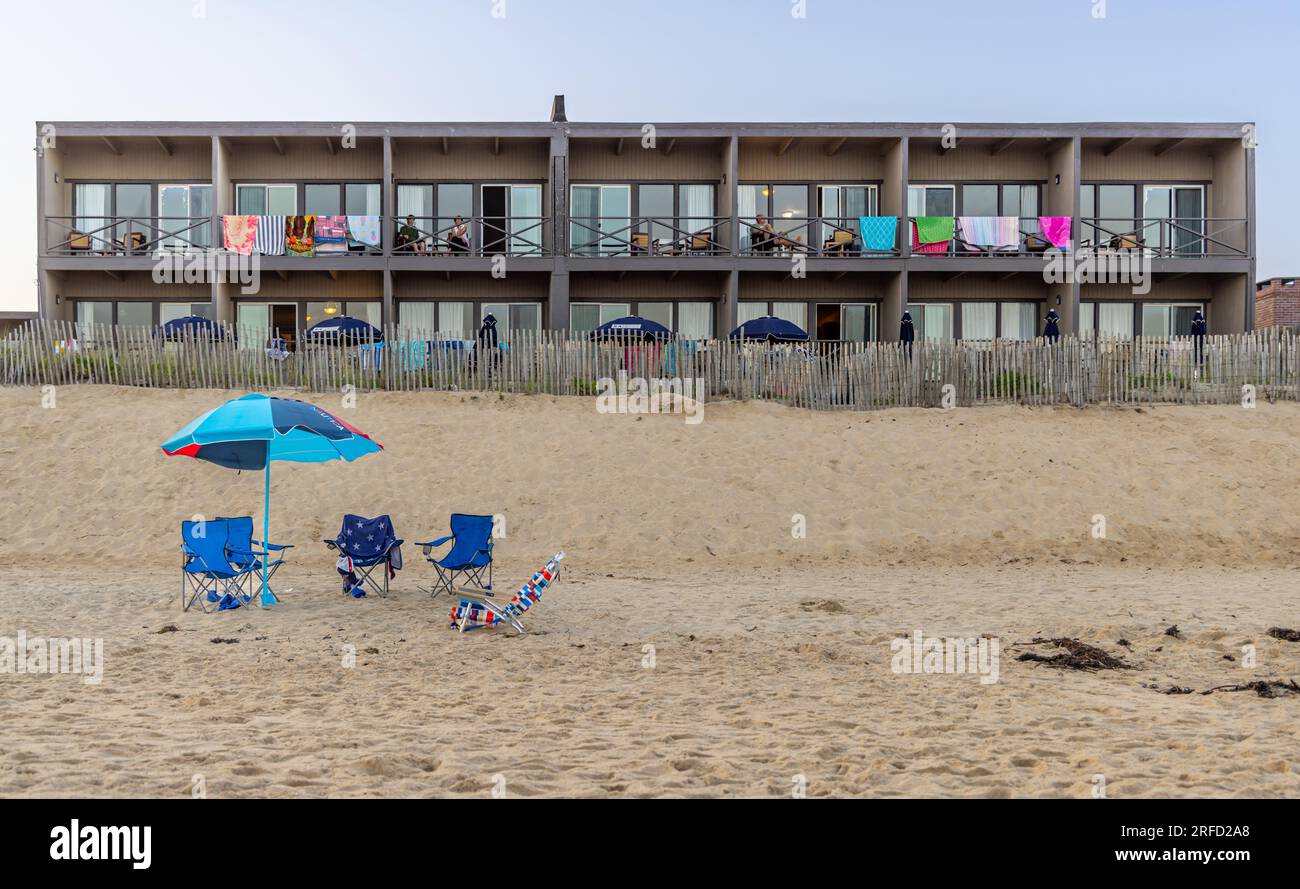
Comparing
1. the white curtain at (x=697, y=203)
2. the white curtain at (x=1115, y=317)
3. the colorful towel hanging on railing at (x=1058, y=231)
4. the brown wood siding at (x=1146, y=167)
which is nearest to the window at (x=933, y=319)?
the colorful towel hanging on railing at (x=1058, y=231)

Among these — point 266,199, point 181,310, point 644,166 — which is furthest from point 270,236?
point 644,166

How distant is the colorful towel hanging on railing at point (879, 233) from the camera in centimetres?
2256

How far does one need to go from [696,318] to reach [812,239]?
333 centimetres

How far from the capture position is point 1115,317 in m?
24.1

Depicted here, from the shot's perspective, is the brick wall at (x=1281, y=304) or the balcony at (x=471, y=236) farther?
the brick wall at (x=1281, y=304)

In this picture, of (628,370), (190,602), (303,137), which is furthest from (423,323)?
(190,602)

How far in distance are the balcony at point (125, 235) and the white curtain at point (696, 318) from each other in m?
11.1

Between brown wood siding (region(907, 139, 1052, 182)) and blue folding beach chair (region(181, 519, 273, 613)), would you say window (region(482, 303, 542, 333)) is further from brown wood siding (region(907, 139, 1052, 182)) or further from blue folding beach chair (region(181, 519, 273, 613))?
blue folding beach chair (region(181, 519, 273, 613))

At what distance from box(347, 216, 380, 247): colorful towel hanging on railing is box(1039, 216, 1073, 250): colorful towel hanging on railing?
15252 millimetres

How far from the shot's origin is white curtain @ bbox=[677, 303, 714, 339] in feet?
77.6

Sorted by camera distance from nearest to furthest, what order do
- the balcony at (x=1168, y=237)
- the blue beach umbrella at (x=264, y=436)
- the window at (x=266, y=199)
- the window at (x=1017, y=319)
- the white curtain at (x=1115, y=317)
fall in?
the blue beach umbrella at (x=264, y=436) → the balcony at (x=1168, y=237) → the window at (x=266, y=199) → the window at (x=1017, y=319) → the white curtain at (x=1115, y=317)

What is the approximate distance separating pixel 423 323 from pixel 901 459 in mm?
12974

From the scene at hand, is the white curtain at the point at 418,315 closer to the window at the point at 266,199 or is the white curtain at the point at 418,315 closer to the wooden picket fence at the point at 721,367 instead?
the window at the point at 266,199
